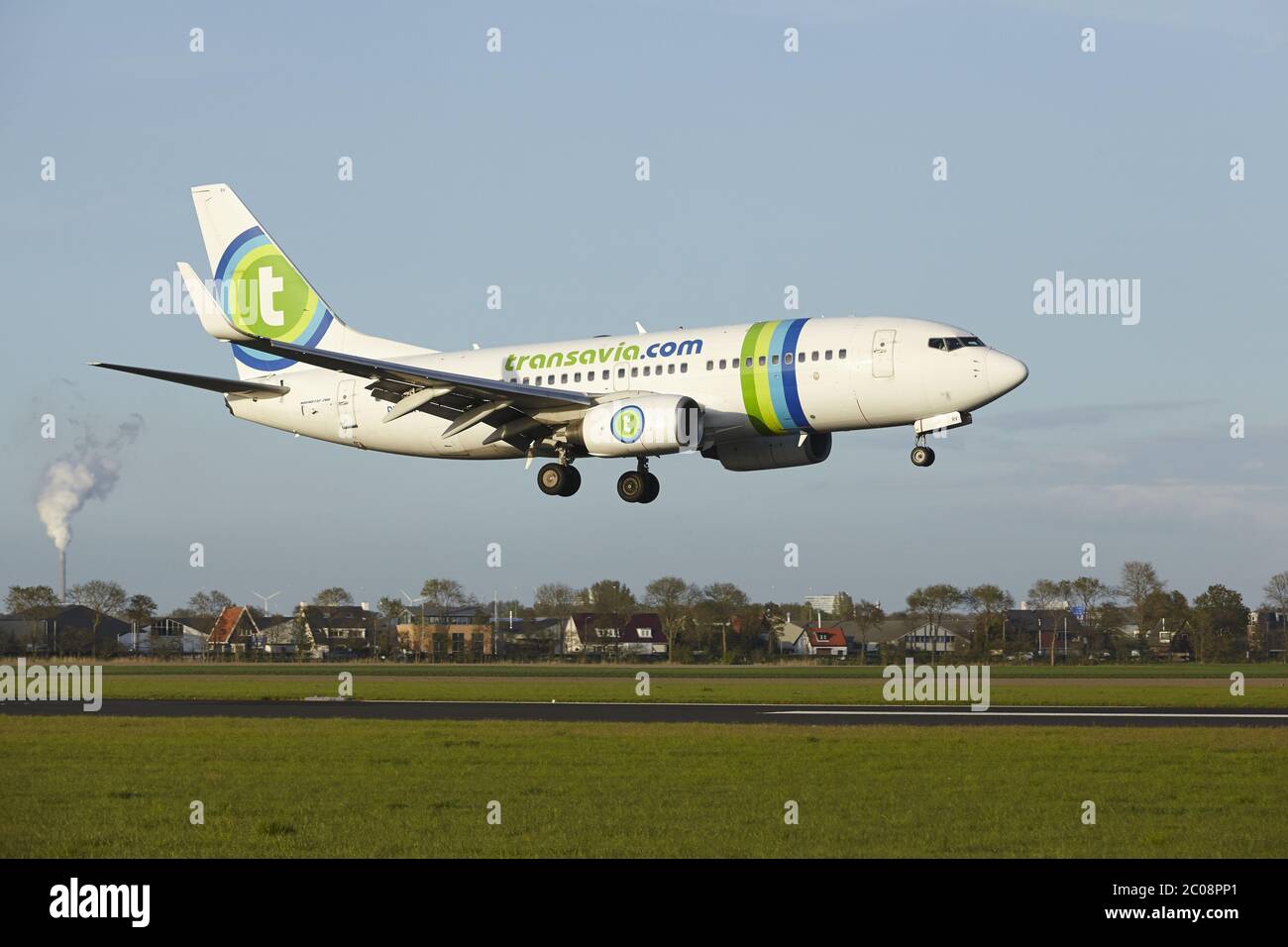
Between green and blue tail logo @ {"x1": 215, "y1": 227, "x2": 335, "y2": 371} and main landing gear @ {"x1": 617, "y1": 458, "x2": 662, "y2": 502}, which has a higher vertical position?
green and blue tail logo @ {"x1": 215, "y1": 227, "x2": 335, "y2": 371}

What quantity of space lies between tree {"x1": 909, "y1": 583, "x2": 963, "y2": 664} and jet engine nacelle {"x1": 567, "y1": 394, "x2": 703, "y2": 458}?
88.6m

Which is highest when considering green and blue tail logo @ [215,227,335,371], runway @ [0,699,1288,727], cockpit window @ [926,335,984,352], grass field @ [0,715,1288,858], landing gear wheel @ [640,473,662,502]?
green and blue tail logo @ [215,227,335,371]

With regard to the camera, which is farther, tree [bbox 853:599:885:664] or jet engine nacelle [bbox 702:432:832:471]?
tree [bbox 853:599:885:664]

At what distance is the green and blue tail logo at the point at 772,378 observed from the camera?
1722 inches

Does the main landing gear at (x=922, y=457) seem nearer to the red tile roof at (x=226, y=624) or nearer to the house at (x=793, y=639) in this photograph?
the house at (x=793, y=639)

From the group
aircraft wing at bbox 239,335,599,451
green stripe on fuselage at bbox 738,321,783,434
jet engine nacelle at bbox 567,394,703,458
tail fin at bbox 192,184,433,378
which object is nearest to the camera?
jet engine nacelle at bbox 567,394,703,458

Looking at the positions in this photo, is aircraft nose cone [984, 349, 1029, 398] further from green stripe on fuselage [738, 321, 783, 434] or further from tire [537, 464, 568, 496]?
tire [537, 464, 568, 496]

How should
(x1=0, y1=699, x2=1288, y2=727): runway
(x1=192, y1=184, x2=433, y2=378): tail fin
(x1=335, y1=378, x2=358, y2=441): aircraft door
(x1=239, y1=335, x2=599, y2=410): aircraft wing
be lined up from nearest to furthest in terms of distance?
(x1=239, y1=335, x2=599, y2=410): aircraft wing < (x1=0, y1=699, x2=1288, y2=727): runway < (x1=335, y1=378, x2=358, y2=441): aircraft door < (x1=192, y1=184, x2=433, y2=378): tail fin

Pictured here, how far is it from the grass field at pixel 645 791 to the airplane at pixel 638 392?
27.8ft

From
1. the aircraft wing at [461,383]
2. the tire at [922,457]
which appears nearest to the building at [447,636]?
the aircraft wing at [461,383]

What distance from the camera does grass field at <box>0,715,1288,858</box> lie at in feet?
76.1

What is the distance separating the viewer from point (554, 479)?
48.9m

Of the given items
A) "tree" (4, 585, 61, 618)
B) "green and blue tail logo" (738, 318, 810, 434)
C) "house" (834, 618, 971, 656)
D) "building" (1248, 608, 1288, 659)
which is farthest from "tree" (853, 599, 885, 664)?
"green and blue tail logo" (738, 318, 810, 434)
